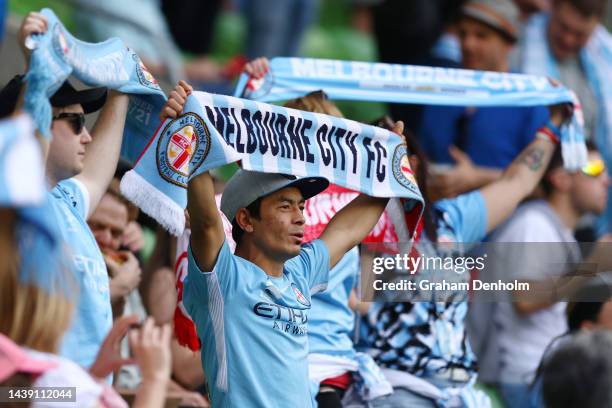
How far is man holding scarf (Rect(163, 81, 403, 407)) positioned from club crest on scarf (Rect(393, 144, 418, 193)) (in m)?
0.50

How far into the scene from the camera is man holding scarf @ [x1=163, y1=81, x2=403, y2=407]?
421 cm

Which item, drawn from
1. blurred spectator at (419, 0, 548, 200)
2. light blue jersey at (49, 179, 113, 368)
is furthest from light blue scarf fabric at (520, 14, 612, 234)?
light blue jersey at (49, 179, 113, 368)

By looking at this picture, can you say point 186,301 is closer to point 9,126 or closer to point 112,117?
point 112,117

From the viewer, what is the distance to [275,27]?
9930mm

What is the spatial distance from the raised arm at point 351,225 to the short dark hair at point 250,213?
1.18 ft

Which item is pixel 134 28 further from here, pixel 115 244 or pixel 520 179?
pixel 520 179

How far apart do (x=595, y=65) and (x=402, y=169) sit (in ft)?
12.3

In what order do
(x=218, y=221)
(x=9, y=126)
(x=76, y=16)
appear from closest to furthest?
1. (x=9, y=126)
2. (x=218, y=221)
3. (x=76, y=16)

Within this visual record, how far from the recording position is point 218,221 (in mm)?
4199

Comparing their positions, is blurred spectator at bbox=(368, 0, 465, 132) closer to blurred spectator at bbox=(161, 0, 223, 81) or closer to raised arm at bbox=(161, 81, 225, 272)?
blurred spectator at bbox=(161, 0, 223, 81)

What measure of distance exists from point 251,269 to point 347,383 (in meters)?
1.16

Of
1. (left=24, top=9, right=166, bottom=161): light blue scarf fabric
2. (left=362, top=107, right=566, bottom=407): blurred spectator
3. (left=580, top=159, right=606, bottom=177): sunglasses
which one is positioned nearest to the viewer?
(left=24, top=9, right=166, bottom=161): light blue scarf fabric

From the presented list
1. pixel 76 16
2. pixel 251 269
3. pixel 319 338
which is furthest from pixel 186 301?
pixel 76 16

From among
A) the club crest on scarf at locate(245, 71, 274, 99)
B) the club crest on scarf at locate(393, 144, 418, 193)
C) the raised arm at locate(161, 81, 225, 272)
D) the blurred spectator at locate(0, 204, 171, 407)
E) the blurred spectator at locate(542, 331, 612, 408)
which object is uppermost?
the club crest on scarf at locate(245, 71, 274, 99)
